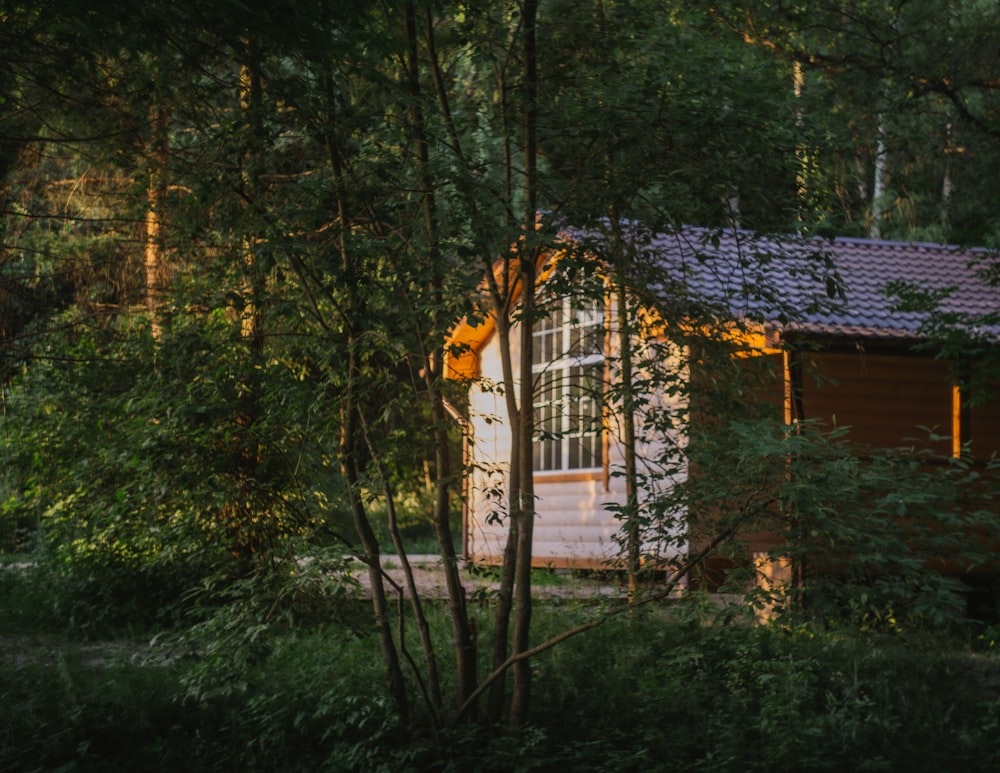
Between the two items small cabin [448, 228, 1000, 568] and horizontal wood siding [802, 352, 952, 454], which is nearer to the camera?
small cabin [448, 228, 1000, 568]

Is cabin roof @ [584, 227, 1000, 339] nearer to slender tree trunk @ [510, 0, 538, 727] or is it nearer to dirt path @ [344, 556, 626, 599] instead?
slender tree trunk @ [510, 0, 538, 727]

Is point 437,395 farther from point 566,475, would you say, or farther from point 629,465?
point 566,475

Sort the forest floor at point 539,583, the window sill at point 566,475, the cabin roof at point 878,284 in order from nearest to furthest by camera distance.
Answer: the forest floor at point 539,583 → the cabin roof at point 878,284 → the window sill at point 566,475

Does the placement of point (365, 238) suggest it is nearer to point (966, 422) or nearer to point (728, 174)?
point (728, 174)

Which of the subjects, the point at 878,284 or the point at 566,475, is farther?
the point at 566,475

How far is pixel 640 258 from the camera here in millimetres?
6379

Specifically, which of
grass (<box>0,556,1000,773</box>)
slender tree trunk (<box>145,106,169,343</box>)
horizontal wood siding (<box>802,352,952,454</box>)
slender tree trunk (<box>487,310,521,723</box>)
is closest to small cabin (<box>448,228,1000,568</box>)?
horizontal wood siding (<box>802,352,952,454</box>)

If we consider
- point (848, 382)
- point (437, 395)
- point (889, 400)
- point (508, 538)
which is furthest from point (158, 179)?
point (889, 400)

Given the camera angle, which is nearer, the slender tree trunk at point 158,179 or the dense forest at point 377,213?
the dense forest at point 377,213

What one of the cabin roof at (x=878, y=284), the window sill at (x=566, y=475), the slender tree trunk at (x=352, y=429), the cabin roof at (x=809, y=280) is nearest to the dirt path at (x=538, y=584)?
the slender tree trunk at (x=352, y=429)

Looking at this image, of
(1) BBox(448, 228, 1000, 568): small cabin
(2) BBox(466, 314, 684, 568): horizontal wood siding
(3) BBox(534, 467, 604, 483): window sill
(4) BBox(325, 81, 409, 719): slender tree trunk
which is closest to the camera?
(4) BBox(325, 81, 409, 719): slender tree trunk

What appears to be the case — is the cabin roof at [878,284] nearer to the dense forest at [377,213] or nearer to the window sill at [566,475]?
the dense forest at [377,213]

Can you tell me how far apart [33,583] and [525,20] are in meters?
8.60

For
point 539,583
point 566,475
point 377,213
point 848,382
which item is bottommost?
point 539,583
